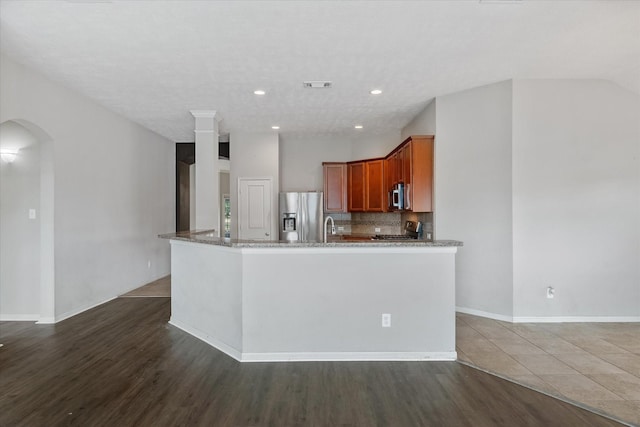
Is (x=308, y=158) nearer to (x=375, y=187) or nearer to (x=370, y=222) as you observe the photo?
(x=375, y=187)

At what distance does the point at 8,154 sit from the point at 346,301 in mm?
4224

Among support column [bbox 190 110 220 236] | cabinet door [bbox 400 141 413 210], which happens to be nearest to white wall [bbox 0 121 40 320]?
support column [bbox 190 110 220 236]

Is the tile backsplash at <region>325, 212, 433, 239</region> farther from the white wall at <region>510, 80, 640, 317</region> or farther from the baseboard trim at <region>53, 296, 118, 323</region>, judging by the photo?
the baseboard trim at <region>53, 296, 118, 323</region>

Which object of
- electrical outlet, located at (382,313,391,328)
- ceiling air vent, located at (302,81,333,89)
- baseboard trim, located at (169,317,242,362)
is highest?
ceiling air vent, located at (302,81,333,89)

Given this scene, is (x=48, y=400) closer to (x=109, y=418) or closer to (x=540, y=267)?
(x=109, y=418)

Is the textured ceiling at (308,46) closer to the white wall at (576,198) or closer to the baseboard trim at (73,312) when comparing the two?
the white wall at (576,198)

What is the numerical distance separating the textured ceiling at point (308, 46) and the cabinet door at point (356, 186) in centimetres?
209

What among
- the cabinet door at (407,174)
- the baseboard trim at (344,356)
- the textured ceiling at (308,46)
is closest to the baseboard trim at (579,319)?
the baseboard trim at (344,356)

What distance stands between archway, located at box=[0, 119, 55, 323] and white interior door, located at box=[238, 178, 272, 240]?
313cm

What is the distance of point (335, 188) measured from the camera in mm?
7113

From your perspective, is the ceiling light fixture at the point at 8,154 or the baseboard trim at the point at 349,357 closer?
the baseboard trim at the point at 349,357

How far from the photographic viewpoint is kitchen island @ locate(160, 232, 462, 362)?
3.16m

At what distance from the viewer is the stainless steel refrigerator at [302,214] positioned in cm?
683

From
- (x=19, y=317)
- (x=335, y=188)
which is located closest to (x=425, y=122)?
(x=335, y=188)
